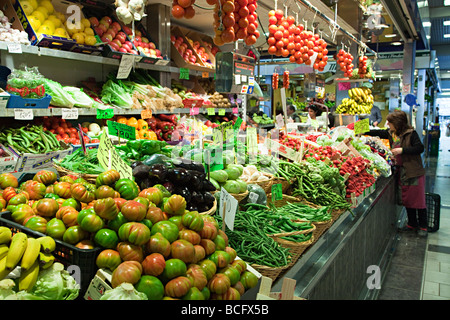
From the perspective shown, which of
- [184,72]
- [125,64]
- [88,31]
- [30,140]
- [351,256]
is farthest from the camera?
[184,72]

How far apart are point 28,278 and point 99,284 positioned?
23cm

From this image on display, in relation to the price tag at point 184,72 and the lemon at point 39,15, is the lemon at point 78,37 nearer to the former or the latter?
the lemon at point 39,15

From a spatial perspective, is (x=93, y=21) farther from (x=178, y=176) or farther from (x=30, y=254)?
(x=30, y=254)

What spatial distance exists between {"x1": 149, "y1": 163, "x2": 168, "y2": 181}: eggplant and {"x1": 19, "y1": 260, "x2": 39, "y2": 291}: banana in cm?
99

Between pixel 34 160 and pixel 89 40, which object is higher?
pixel 89 40

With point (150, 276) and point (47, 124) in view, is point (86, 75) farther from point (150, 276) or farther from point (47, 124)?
point (150, 276)

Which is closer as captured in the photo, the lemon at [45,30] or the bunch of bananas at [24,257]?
the bunch of bananas at [24,257]

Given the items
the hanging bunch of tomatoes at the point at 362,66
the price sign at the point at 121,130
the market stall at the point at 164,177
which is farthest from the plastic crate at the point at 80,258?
the hanging bunch of tomatoes at the point at 362,66

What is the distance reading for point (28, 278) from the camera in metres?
1.26

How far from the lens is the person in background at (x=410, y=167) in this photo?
575cm

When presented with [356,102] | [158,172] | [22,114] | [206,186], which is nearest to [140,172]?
[158,172]

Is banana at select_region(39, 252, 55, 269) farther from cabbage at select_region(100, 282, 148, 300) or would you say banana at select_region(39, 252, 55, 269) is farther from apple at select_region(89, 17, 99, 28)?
apple at select_region(89, 17, 99, 28)

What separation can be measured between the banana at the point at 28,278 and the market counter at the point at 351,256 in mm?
1103

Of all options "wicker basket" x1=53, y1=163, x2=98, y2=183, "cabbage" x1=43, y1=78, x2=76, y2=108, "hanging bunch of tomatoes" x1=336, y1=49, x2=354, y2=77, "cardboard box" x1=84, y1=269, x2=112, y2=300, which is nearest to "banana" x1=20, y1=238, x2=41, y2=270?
"cardboard box" x1=84, y1=269, x2=112, y2=300
